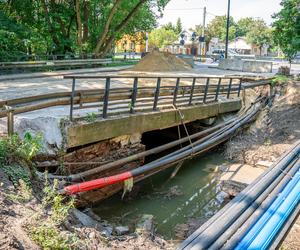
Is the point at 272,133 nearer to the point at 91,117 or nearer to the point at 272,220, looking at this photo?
the point at 91,117

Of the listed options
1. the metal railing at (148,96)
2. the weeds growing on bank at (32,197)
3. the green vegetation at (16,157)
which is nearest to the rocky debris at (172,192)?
the metal railing at (148,96)

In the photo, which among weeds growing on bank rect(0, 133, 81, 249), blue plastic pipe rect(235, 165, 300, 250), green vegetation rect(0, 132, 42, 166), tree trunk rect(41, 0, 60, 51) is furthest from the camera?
tree trunk rect(41, 0, 60, 51)

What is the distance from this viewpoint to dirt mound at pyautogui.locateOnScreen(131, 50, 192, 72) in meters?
24.7

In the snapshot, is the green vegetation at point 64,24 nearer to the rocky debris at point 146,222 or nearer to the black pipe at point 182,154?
A: the black pipe at point 182,154

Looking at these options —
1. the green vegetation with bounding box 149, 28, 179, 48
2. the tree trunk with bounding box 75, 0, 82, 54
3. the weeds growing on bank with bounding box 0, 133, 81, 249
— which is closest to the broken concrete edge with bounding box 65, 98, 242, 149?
the weeds growing on bank with bounding box 0, 133, 81, 249

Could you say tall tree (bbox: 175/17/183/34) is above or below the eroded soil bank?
above

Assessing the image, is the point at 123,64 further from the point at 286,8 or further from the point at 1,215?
the point at 1,215

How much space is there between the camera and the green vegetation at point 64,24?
23516 mm

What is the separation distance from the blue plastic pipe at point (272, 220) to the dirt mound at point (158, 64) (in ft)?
61.2

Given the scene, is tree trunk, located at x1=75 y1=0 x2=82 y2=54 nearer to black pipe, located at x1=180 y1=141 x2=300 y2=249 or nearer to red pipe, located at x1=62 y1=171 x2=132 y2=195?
red pipe, located at x1=62 y1=171 x2=132 y2=195

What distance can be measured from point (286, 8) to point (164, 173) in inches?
460

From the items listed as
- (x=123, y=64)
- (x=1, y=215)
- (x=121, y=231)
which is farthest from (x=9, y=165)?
(x=123, y=64)

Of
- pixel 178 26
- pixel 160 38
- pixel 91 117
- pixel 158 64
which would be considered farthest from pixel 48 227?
pixel 178 26

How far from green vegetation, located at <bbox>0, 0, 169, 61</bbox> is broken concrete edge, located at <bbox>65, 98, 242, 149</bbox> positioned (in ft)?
40.6
